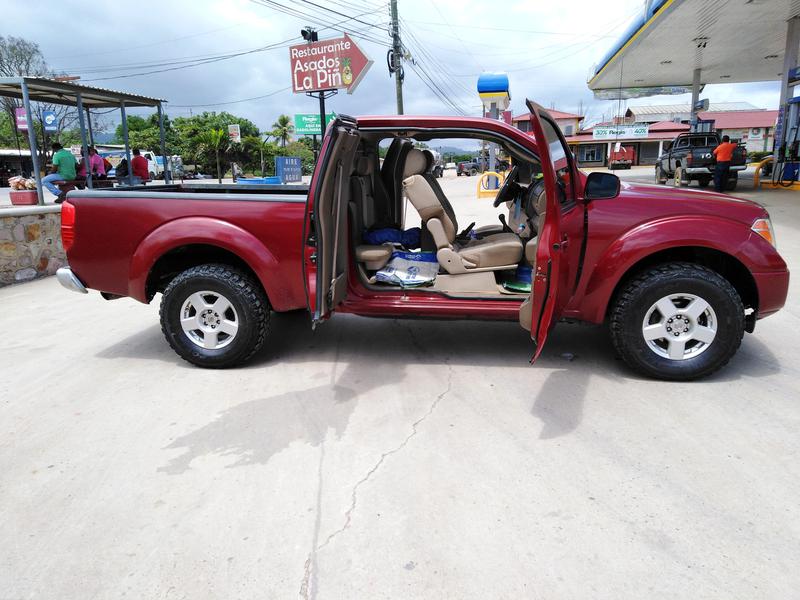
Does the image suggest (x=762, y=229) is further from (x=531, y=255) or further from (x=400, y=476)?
(x=400, y=476)

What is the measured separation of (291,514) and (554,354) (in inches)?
107

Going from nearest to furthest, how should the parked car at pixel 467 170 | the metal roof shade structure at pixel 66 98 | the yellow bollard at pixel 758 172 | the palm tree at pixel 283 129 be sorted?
the metal roof shade structure at pixel 66 98, the yellow bollard at pixel 758 172, the parked car at pixel 467 170, the palm tree at pixel 283 129

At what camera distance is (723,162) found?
53.9 feet

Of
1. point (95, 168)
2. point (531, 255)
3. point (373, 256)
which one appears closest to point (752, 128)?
point (95, 168)

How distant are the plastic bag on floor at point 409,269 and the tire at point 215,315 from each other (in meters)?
0.99

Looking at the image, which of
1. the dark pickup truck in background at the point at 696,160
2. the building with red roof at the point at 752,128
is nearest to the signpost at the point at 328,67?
the dark pickup truck in background at the point at 696,160

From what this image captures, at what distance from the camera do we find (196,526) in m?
2.57

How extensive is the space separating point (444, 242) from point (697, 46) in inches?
818

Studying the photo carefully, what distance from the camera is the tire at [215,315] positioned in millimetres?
4246

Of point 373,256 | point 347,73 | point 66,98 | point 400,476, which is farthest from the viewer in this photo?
point 347,73

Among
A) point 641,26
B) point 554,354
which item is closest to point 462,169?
point 641,26

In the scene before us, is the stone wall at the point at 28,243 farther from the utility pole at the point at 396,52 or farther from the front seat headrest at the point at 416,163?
the utility pole at the point at 396,52

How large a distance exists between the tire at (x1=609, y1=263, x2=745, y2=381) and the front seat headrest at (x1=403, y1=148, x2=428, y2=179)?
1.77 m

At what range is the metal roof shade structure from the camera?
30.3 feet
